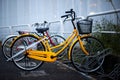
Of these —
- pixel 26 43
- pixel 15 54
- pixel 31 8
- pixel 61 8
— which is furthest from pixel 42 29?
pixel 31 8

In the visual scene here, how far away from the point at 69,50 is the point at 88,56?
491 millimetres

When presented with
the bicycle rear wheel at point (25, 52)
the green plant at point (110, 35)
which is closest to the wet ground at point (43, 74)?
the bicycle rear wheel at point (25, 52)

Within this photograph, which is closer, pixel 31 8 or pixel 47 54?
pixel 47 54

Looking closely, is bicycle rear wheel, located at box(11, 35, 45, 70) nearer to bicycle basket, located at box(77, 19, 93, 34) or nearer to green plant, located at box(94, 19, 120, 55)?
bicycle basket, located at box(77, 19, 93, 34)

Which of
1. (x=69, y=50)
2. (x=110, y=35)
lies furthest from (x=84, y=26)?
(x=110, y=35)

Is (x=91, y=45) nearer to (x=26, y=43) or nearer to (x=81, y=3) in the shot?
(x=26, y=43)

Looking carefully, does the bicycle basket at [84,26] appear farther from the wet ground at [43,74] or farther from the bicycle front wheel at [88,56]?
the wet ground at [43,74]

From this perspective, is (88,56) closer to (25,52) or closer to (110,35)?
(110,35)

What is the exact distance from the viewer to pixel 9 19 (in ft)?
45.1

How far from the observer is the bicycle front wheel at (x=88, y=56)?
557 cm

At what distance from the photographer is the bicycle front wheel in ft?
18.3

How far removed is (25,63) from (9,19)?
28.0 feet

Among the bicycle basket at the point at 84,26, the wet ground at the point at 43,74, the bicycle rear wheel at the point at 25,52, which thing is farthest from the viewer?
the bicycle rear wheel at the point at 25,52

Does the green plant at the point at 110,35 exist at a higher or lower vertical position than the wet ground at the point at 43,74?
higher
